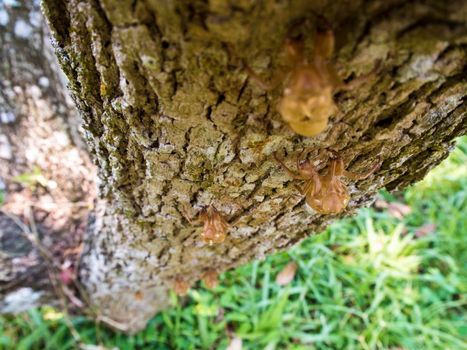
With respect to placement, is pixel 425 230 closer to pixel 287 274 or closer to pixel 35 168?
pixel 287 274

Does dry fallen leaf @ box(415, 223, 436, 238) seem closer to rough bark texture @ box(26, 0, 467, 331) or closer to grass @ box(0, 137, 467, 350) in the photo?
grass @ box(0, 137, 467, 350)

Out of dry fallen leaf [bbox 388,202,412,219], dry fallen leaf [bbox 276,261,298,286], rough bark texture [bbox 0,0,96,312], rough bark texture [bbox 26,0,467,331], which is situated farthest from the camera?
dry fallen leaf [bbox 388,202,412,219]

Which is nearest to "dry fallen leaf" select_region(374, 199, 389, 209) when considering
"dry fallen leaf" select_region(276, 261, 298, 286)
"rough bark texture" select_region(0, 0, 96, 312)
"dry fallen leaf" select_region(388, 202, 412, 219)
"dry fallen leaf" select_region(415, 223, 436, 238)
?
"dry fallen leaf" select_region(388, 202, 412, 219)

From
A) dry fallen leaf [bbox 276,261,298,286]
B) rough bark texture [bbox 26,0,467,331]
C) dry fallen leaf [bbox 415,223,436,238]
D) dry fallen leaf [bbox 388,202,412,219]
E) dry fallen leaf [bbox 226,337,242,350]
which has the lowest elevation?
dry fallen leaf [bbox 226,337,242,350]

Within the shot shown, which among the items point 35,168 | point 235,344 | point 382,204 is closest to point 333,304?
point 235,344

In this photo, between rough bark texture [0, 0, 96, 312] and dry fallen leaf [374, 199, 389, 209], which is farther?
dry fallen leaf [374, 199, 389, 209]

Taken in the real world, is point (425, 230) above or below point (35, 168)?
above

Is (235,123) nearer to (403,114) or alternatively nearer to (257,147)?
(257,147)
